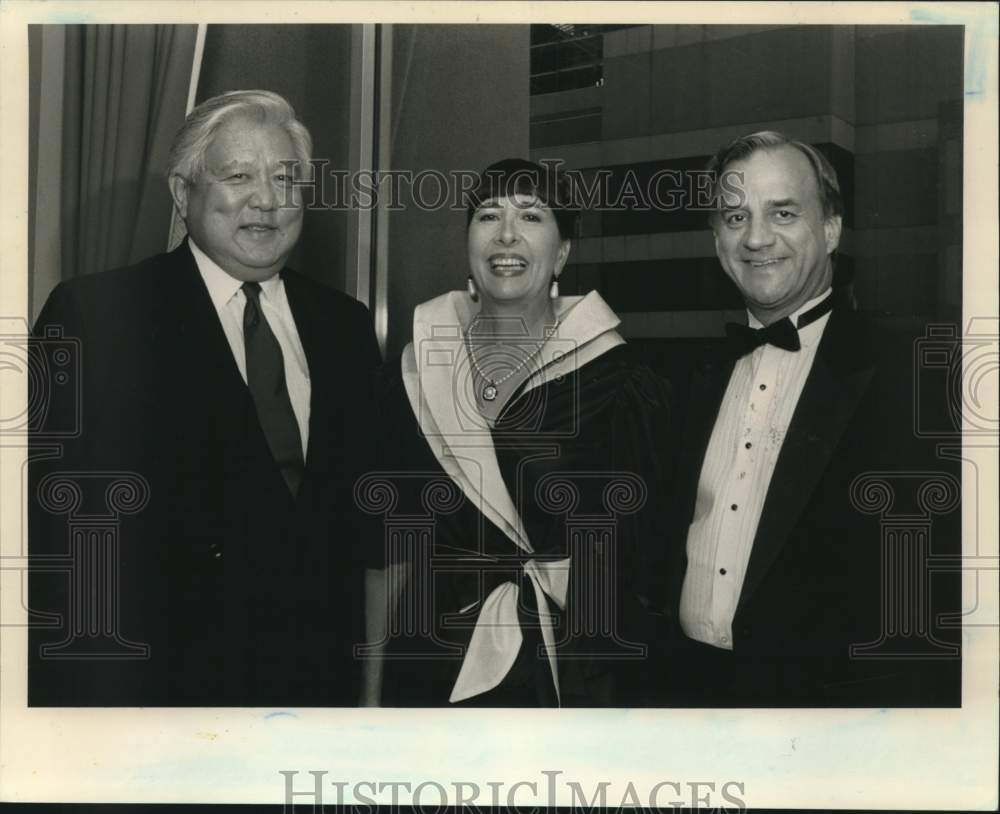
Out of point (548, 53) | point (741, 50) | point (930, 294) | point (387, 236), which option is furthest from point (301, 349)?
point (930, 294)

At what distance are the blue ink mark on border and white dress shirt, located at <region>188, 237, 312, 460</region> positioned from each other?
6.22ft

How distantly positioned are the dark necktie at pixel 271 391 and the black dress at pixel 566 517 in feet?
0.82

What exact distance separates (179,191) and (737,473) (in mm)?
1696

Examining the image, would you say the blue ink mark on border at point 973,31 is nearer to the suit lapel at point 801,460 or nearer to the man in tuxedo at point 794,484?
the man in tuxedo at point 794,484

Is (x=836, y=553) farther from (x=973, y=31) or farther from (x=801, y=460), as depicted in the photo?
(x=973, y=31)

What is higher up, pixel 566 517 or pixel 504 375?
pixel 504 375

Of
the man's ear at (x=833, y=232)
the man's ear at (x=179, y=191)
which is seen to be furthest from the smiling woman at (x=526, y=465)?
the man's ear at (x=179, y=191)

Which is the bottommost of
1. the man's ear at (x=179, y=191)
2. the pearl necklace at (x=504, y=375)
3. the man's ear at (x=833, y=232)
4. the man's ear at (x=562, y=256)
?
the pearl necklace at (x=504, y=375)

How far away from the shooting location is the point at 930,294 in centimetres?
291

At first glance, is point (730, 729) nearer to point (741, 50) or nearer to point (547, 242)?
point (547, 242)


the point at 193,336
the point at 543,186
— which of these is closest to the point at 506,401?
the point at 543,186

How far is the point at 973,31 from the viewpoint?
2.93 meters

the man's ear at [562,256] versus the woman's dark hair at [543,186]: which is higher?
the woman's dark hair at [543,186]

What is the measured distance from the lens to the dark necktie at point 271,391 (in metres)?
2.94
